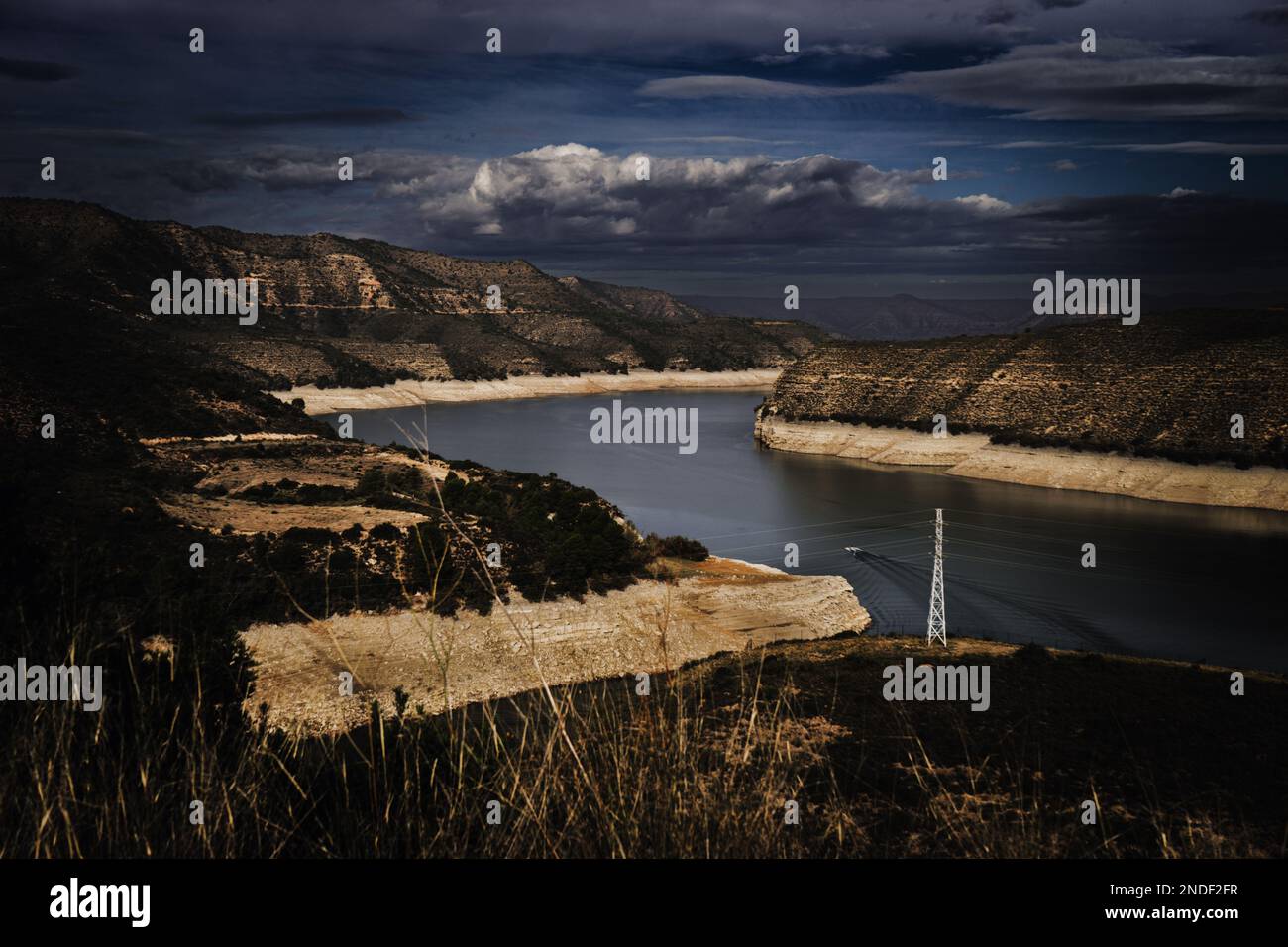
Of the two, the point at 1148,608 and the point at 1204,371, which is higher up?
the point at 1204,371

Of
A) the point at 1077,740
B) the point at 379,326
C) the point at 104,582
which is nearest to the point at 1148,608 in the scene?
the point at 1077,740

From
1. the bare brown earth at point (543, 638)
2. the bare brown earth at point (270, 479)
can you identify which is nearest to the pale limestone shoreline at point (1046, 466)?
the bare brown earth at point (543, 638)

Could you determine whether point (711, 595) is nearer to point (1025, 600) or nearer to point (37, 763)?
point (1025, 600)

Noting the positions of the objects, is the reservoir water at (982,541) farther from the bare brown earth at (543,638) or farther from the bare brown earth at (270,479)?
the bare brown earth at (270,479)

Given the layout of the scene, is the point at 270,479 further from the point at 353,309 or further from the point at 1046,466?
the point at 353,309

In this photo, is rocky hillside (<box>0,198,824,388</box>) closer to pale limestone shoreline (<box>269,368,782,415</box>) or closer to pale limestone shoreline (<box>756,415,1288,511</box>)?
pale limestone shoreline (<box>269,368,782,415</box>)

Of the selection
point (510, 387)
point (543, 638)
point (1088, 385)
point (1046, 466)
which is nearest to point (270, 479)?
point (543, 638)
